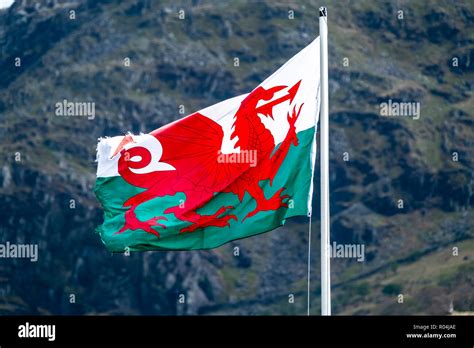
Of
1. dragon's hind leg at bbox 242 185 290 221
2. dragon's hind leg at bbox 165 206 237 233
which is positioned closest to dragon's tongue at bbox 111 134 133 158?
dragon's hind leg at bbox 165 206 237 233

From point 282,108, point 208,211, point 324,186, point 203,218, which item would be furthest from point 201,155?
point 324,186

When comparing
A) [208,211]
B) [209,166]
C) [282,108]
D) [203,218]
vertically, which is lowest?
[203,218]

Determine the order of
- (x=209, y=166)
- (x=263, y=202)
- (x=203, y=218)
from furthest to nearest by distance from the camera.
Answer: (x=209, y=166) → (x=203, y=218) → (x=263, y=202)

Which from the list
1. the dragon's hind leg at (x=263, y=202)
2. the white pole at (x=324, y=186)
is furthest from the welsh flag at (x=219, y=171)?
the white pole at (x=324, y=186)

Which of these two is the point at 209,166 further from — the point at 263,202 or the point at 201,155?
the point at 263,202

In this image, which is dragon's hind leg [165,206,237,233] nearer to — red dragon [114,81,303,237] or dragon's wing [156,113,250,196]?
red dragon [114,81,303,237]

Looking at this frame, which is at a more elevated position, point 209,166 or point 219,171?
point 209,166
